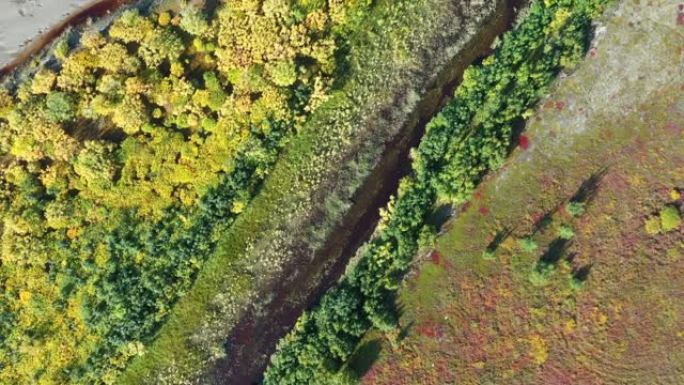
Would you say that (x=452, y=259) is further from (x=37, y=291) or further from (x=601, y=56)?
(x=37, y=291)

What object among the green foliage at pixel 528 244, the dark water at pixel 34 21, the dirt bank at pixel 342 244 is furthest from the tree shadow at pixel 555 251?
the dark water at pixel 34 21

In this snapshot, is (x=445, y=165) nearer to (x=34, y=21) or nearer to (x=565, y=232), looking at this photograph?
(x=565, y=232)

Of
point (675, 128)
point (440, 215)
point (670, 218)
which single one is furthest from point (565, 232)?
point (675, 128)

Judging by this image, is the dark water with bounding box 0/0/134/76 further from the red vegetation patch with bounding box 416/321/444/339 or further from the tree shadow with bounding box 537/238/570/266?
the tree shadow with bounding box 537/238/570/266

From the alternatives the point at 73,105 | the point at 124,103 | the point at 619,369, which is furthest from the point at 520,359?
the point at 73,105

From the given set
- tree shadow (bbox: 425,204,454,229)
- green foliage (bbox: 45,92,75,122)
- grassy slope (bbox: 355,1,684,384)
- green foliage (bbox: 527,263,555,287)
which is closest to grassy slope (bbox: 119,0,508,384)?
tree shadow (bbox: 425,204,454,229)

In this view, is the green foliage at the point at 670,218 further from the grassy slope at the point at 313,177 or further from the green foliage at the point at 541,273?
the grassy slope at the point at 313,177
